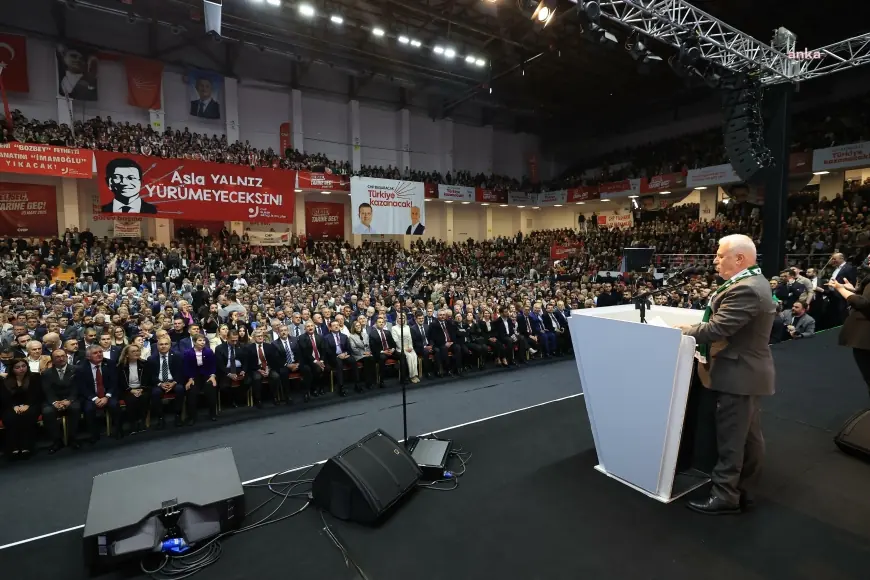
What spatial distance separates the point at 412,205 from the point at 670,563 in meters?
13.9

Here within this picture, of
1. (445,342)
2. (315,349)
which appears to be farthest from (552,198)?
(315,349)

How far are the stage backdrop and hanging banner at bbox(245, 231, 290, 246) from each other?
142 inches

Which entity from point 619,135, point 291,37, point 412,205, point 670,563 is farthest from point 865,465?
point 619,135

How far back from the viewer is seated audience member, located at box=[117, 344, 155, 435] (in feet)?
14.2

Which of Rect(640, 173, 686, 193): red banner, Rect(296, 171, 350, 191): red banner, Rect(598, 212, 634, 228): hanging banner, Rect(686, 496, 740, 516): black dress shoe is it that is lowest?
Rect(686, 496, 740, 516): black dress shoe

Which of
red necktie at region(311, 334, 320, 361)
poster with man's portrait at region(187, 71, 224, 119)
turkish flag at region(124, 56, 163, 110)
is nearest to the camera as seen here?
red necktie at region(311, 334, 320, 361)

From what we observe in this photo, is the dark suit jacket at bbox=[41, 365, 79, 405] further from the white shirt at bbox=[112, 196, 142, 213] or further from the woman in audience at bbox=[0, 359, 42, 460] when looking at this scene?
the white shirt at bbox=[112, 196, 142, 213]

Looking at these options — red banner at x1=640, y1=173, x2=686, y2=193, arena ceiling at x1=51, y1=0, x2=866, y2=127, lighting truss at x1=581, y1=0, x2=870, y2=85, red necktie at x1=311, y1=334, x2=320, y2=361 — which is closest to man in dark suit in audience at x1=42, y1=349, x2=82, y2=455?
red necktie at x1=311, y1=334, x2=320, y2=361

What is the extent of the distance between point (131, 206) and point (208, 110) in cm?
714

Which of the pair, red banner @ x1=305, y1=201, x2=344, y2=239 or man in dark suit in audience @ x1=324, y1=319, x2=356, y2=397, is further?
red banner @ x1=305, y1=201, x2=344, y2=239

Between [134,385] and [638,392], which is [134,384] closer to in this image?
[134,385]

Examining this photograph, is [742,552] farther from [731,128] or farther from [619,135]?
[619,135]

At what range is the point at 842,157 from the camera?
13180 millimetres

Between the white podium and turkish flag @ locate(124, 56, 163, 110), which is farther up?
turkish flag @ locate(124, 56, 163, 110)
